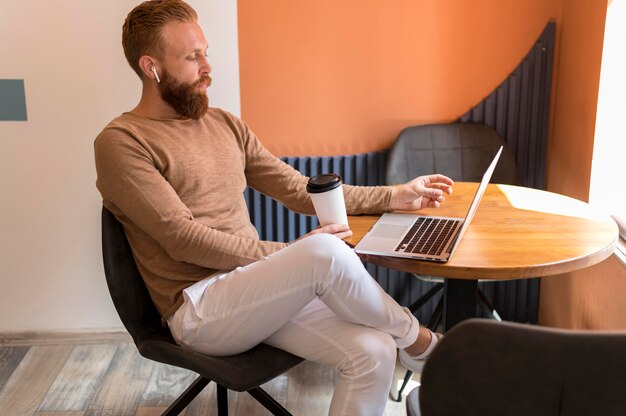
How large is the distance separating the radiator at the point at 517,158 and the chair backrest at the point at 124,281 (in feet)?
3.82

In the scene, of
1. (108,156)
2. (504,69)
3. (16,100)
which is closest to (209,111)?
(108,156)

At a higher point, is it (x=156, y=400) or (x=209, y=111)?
(x=209, y=111)

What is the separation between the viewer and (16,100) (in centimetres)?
314

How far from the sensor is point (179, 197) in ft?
7.18

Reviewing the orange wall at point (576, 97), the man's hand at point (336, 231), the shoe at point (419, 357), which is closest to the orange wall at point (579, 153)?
the orange wall at point (576, 97)

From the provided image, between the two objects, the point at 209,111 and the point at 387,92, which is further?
the point at 387,92

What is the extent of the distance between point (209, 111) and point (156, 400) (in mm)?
1159

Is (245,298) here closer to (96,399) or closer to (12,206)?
(96,399)

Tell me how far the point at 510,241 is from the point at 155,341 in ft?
3.28

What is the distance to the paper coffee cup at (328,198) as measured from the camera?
2.05m

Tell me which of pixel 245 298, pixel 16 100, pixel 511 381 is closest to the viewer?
pixel 511 381

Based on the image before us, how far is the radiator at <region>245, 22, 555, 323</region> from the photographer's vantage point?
10.4ft

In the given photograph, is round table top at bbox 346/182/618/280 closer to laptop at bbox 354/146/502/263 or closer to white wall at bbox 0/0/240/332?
laptop at bbox 354/146/502/263

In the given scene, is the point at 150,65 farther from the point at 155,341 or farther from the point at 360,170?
the point at 360,170
